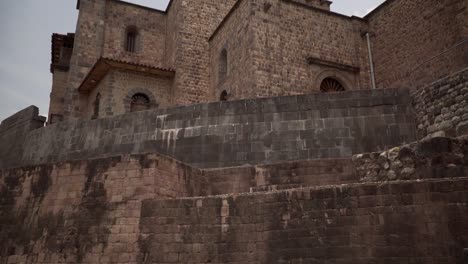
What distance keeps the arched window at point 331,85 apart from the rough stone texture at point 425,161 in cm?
970

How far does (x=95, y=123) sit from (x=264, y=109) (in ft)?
15.9

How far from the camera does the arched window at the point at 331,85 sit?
54.6 ft

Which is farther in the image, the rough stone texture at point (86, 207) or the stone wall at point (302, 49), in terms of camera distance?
the stone wall at point (302, 49)

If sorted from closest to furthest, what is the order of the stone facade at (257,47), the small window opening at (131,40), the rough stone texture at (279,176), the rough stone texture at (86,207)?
the rough stone texture at (86,207)
the rough stone texture at (279,176)
the stone facade at (257,47)
the small window opening at (131,40)

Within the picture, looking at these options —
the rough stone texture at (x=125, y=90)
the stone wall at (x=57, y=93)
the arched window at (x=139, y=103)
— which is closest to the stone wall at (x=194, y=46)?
the rough stone texture at (x=125, y=90)

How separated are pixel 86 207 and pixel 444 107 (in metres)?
7.19

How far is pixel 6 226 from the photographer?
7.77 metres

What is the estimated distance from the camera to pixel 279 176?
801cm

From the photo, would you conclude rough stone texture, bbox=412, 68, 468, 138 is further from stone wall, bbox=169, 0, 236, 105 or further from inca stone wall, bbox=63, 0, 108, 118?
inca stone wall, bbox=63, 0, 108, 118

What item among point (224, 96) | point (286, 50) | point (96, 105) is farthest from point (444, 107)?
point (96, 105)

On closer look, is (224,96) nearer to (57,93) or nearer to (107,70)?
(107,70)

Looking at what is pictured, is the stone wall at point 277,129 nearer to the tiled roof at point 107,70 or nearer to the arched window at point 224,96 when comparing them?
the arched window at point 224,96

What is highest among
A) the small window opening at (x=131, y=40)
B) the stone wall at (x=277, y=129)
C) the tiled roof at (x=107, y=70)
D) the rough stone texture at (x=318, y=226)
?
the small window opening at (x=131, y=40)

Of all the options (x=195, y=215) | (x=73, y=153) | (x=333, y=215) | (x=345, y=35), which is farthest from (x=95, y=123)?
(x=345, y=35)
